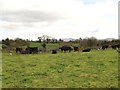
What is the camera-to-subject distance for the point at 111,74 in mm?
16516

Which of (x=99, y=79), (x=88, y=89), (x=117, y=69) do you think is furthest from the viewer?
(x=117, y=69)

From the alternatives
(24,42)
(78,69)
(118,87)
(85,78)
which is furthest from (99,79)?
(24,42)

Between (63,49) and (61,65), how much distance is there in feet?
64.8

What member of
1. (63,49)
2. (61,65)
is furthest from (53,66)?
(63,49)

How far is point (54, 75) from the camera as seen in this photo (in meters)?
16.8

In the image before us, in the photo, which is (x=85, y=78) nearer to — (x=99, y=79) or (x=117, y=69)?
(x=99, y=79)

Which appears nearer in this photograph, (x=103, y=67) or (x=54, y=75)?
(x=54, y=75)

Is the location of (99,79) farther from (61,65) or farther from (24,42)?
(24,42)

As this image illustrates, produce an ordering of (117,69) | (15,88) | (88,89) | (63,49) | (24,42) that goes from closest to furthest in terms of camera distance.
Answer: (88,89) → (15,88) → (117,69) → (63,49) → (24,42)

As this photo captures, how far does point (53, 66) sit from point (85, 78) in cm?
472

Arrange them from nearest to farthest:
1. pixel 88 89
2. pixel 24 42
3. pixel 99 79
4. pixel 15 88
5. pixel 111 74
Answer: pixel 88 89
pixel 15 88
pixel 99 79
pixel 111 74
pixel 24 42

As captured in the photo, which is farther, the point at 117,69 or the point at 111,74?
the point at 117,69

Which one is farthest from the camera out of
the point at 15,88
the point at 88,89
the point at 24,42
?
the point at 24,42

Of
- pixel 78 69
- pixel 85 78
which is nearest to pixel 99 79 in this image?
pixel 85 78
